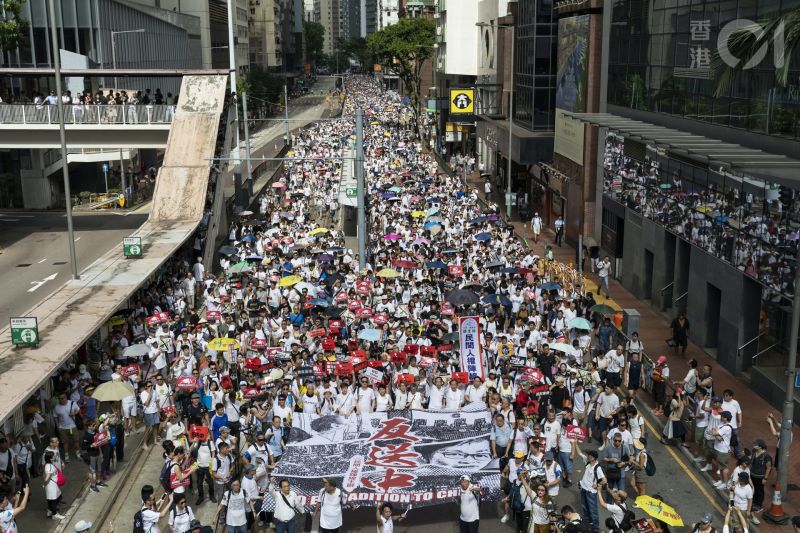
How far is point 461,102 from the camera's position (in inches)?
2576

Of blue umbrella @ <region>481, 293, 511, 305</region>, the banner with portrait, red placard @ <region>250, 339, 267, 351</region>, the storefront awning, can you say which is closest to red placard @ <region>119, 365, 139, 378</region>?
red placard @ <region>250, 339, 267, 351</region>

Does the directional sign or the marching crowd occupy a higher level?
the directional sign

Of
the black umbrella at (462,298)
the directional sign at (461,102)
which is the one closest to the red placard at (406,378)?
the black umbrella at (462,298)

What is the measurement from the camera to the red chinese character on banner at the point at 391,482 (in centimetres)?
1550

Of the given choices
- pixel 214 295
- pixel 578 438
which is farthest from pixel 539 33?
pixel 578 438

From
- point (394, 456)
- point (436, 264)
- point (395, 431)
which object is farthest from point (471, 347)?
point (436, 264)

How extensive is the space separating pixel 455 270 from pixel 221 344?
10308mm

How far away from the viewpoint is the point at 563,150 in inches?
1737

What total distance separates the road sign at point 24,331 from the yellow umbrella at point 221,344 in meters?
4.07

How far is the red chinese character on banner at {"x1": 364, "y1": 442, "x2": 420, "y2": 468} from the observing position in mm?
16172

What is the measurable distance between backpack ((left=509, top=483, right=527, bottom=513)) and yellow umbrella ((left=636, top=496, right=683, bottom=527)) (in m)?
2.87

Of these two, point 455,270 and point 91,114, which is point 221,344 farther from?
point 91,114

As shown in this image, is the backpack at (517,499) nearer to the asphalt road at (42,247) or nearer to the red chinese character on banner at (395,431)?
the red chinese character on banner at (395,431)

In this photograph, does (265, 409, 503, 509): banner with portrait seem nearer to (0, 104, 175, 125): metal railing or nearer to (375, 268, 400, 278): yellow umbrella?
(375, 268, 400, 278): yellow umbrella
